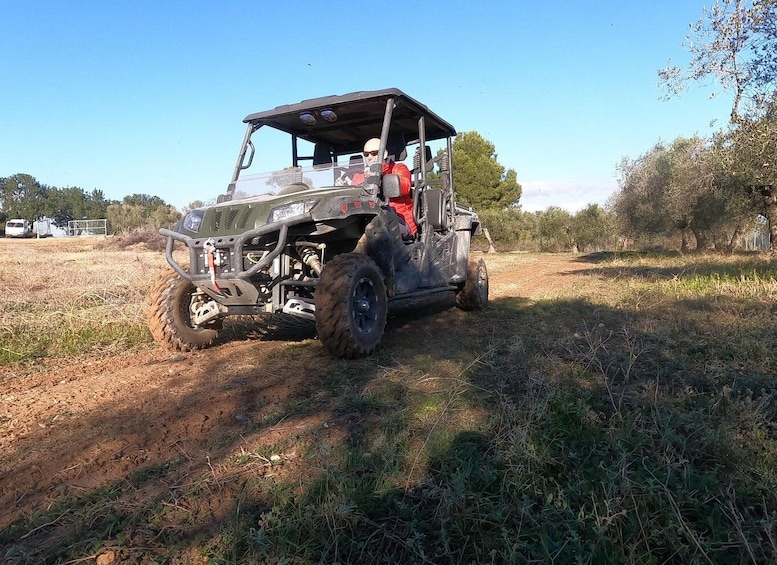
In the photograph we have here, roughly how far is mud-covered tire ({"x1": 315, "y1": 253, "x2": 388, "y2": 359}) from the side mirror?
108 cm

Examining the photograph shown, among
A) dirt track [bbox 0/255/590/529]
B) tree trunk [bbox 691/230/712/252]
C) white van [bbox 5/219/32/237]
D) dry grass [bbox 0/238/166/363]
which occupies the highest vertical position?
white van [bbox 5/219/32/237]

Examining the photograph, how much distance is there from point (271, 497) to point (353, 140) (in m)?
5.76

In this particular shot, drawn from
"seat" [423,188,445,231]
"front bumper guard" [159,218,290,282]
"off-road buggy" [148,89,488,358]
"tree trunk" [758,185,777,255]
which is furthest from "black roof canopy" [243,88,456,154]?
"tree trunk" [758,185,777,255]

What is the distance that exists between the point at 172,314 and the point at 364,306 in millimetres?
1899

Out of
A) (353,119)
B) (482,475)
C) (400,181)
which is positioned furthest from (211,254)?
(482,475)

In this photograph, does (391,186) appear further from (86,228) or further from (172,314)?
(86,228)

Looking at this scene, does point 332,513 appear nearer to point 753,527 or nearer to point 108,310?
point 753,527

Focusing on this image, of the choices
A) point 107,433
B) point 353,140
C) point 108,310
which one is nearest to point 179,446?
point 107,433

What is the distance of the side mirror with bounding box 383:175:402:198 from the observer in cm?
548

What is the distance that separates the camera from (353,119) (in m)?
6.49

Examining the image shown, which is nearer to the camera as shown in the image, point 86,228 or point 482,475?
point 482,475

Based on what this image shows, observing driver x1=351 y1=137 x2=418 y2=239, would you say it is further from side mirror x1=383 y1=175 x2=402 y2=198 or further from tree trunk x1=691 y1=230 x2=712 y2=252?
tree trunk x1=691 y1=230 x2=712 y2=252

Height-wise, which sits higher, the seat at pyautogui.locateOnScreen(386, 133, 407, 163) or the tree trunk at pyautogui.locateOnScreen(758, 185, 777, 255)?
the seat at pyautogui.locateOnScreen(386, 133, 407, 163)

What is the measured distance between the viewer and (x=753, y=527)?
184cm
